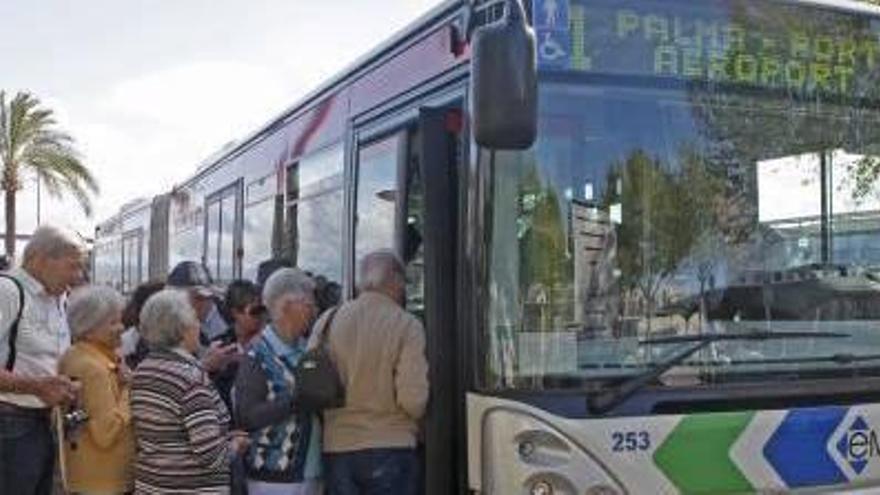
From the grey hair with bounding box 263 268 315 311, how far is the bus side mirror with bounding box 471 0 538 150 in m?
1.34

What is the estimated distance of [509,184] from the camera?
443 centimetres

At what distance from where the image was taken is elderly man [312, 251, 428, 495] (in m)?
4.78

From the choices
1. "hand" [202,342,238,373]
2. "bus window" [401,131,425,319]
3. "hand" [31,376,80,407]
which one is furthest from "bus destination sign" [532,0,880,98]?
"hand" [202,342,238,373]

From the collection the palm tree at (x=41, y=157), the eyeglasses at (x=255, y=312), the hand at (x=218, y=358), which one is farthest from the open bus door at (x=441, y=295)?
the palm tree at (x=41, y=157)

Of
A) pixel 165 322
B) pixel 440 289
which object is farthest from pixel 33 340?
pixel 440 289

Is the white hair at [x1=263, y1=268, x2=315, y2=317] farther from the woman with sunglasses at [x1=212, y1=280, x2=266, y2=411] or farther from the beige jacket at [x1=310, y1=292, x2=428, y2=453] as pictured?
the woman with sunglasses at [x1=212, y1=280, x2=266, y2=411]

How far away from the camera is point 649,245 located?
14.8 ft

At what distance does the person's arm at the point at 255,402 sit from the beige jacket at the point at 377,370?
247 mm

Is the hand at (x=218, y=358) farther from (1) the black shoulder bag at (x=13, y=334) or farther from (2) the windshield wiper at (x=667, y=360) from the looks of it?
(2) the windshield wiper at (x=667, y=360)

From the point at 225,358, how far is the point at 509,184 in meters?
2.46

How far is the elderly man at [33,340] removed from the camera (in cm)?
524

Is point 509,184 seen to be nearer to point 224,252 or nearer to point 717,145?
point 717,145

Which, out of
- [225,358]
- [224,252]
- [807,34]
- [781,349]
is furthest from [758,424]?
[224,252]

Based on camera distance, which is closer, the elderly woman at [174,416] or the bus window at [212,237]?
the elderly woman at [174,416]
